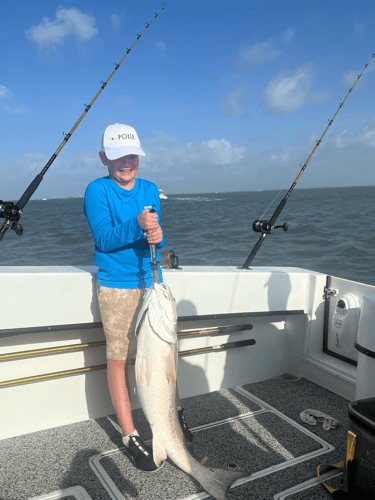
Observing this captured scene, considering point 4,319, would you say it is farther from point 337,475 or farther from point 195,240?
point 195,240

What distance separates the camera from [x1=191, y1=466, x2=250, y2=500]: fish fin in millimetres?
1884

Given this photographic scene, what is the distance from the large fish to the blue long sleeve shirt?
0.25 m

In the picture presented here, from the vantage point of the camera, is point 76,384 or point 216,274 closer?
point 76,384

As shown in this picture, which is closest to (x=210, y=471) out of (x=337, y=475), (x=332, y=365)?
(x=337, y=475)

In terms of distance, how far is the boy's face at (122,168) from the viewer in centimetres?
205

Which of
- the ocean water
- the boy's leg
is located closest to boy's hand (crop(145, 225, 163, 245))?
the boy's leg

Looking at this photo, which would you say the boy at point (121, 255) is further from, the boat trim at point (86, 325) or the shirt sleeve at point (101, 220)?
the boat trim at point (86, 325)

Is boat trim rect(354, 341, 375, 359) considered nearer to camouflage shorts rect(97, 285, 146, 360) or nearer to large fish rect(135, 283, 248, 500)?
large fish rect(135, 283, 248, 500)

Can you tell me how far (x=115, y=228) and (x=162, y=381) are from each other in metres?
0.77

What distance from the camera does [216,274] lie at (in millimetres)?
2914

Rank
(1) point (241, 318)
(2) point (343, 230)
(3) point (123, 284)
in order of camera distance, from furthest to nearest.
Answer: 1. (2) point (343, 230)
2. (1) point (241, 318)
3. (3) point (123, 284)

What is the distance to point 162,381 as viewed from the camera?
1.92 m

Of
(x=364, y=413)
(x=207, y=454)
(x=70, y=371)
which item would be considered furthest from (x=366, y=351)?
(x=70, y=371)

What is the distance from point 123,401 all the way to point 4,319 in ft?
2.76
